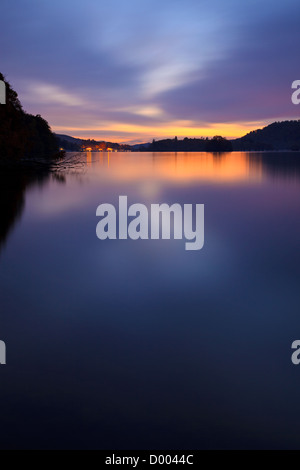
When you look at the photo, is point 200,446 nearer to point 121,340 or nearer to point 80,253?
point 121,340

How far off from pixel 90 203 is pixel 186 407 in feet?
71.1

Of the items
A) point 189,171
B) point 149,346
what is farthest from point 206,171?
point 149,346

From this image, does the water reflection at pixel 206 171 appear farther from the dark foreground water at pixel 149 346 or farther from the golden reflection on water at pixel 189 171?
the dark foreground water at pixel 149 346

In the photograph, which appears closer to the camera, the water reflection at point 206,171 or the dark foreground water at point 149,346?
the dark foreground water at point 149,346

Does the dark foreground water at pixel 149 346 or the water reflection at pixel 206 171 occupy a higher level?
the water reflection at pixel 206 171

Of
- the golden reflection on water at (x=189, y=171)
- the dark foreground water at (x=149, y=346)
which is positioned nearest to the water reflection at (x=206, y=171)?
the golden reflection on water at (x=189, y=171)

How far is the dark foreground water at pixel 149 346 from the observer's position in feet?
13.6

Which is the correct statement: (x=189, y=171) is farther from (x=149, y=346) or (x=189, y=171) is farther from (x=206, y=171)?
(x=149, y=346)

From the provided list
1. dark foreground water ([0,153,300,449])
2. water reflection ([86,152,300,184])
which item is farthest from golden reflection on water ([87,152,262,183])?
dark foreground water ([0,153,300,449])

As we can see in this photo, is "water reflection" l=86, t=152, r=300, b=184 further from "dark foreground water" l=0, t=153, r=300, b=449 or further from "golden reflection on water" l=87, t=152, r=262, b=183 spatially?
"dark foreground water" l=0, t=153, r=300, b=449

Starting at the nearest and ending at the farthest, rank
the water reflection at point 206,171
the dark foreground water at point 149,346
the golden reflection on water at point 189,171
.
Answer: the dark foreground water at point 149,346, the water reflection at point 206,171, the golden reflection on water at point 189,171

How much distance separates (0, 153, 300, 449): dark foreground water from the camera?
4.14 m

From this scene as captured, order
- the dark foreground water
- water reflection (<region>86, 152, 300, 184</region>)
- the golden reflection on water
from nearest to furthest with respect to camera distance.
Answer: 1. the dark foreground water
2. water reflection (<region>86, 152, 300, 184</region>)
3. the golden reflection on water

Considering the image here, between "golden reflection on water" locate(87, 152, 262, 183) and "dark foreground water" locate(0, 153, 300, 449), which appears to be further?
"golden reflection on water" locate(87, 152, 262, 183)
